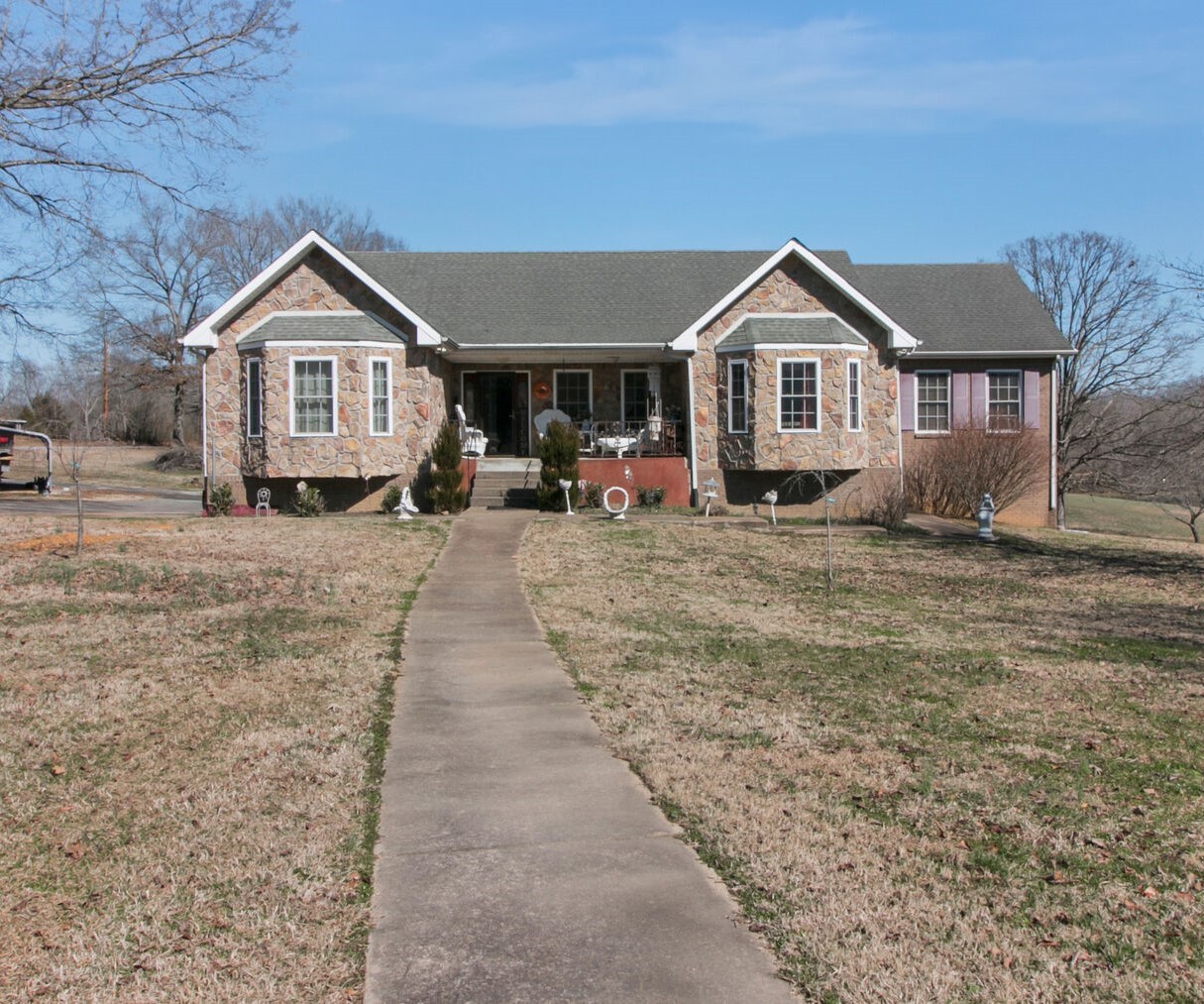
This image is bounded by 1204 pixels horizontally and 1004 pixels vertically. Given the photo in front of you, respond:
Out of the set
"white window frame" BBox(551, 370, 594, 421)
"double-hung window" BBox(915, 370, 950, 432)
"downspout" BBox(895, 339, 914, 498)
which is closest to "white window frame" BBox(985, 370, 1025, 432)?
"double-hung window" BBox(915, 370, 950, 432)

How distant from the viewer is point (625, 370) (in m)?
26.6

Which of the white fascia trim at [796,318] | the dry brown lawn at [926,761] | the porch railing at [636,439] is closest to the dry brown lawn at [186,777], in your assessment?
the dry brown lawn at [926,761]

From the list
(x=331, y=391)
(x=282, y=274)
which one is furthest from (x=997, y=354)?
(x=282, y=274)

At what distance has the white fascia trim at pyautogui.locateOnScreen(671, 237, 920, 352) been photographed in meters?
23.2

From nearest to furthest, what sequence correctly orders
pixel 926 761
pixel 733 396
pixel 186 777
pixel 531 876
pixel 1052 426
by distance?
1. pixel 531 876
2. pixel 186 777
3. pixel 926 761
4. pixel 733 396
5. pixel 1052 426

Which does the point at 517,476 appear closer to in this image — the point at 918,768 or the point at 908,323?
the point at 908,323

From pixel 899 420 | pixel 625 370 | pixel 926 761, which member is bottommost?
pixel 926 761

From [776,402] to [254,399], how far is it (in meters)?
10.2

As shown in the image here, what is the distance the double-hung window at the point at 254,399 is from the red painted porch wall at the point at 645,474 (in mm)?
6316

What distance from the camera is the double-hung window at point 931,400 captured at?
26.3 m

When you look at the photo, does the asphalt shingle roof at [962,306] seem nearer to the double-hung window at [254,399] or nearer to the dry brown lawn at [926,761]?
the dry brown lawn at [926,761]

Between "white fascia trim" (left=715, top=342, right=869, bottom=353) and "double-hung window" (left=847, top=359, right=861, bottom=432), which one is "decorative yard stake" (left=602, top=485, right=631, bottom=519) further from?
"double-hung window" (left=847, top=359, right=861, bottom=432)

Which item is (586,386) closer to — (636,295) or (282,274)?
(636,295)

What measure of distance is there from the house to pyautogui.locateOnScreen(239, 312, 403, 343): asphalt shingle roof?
0.06 m
